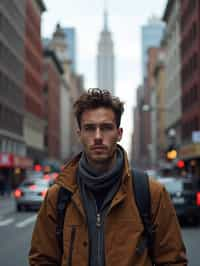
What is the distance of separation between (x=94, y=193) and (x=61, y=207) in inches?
8.6

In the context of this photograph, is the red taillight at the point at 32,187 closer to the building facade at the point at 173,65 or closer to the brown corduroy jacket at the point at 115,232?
the brown corduroy jacket at the point at 115,232

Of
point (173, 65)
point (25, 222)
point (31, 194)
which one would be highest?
point (173, 65)

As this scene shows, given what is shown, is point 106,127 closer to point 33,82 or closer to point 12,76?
point 12,76

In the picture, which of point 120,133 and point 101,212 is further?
point 120,133

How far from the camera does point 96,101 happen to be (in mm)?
3711

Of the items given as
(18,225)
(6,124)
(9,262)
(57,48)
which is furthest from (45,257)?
(57,48)

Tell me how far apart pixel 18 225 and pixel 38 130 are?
67.4 meters

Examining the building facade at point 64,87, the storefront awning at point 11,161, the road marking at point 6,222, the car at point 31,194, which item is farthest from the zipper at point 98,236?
the building facade at point 64,87

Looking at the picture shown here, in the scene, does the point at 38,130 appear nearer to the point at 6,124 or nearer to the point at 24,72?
the point at 24,72

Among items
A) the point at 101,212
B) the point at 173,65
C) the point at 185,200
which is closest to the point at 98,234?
the point at 101,212

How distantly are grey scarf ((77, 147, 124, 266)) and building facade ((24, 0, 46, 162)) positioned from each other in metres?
73.0

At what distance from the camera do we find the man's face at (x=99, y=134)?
3.66 meters

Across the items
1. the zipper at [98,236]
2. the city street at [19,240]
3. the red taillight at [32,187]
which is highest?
the red taillight at [32,187]

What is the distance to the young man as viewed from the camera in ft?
11.6
